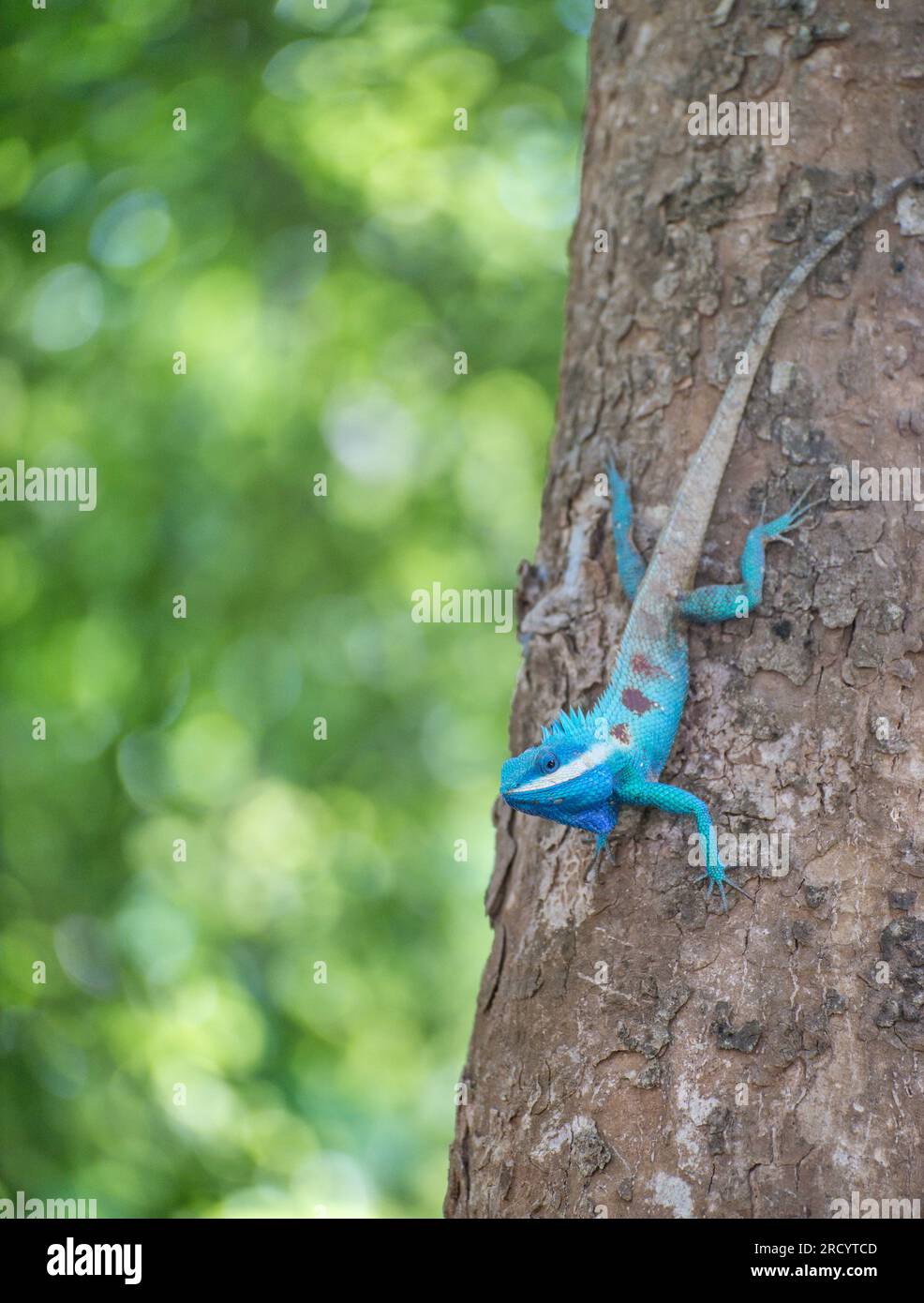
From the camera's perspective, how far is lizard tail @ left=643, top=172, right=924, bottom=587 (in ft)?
11.7

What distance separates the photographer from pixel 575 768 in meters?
3.29

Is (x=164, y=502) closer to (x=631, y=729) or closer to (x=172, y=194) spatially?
(x=172, y=194)

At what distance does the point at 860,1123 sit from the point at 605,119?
12.0 ft

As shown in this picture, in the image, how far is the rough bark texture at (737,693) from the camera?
2916mm

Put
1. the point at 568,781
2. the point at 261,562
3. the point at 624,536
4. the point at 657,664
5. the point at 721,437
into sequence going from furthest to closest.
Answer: the point at 261,562 < the point at 624,536 < the point at 721,437 < the point at 657,664 < the point at 568,781

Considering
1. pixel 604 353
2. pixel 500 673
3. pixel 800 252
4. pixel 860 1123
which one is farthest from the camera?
pixel 500 673

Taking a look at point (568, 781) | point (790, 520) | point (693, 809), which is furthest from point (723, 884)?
point (790, 520)

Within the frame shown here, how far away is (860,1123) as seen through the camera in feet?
9.25

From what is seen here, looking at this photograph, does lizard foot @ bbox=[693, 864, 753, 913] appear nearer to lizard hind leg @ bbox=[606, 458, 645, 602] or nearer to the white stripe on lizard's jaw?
the white stripe on lizard's jaw

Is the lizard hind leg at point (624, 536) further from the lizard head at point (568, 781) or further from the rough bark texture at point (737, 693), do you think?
the lizard head at point (568, 781)

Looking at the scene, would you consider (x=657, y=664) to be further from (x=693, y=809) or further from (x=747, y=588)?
(x=693, y=809)

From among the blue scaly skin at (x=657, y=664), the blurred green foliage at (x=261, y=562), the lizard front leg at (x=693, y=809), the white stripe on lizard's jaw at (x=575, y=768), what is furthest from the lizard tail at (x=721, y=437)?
the blurred green foliage at (x=261, y=562)

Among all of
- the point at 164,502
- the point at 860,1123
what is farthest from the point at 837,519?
the point at 164,502

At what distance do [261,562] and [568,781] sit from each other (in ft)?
16.5
